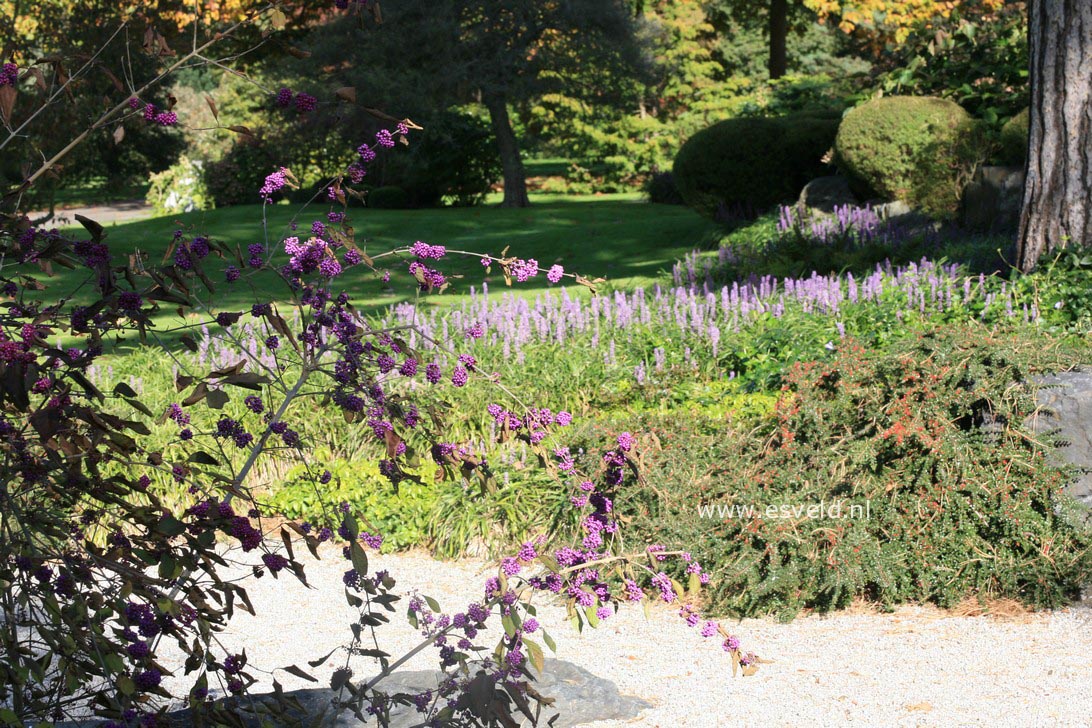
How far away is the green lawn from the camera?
541 inches

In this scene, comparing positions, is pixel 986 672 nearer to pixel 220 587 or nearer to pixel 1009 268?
pixel 220 587

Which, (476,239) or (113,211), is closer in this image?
(476,239)

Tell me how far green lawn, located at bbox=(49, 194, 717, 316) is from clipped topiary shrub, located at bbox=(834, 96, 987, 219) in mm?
2487

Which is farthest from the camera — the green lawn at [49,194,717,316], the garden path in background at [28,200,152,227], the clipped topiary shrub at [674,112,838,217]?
the garden path in background at [28,200,152,227]

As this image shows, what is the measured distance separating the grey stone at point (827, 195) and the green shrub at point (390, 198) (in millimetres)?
11841

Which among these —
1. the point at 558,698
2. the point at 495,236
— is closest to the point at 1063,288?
the point at 558,698

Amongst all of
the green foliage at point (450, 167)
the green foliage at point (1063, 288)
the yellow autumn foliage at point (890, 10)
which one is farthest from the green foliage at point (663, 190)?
the green foliage at point (1063, 288)

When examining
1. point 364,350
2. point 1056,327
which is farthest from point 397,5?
point 364,350

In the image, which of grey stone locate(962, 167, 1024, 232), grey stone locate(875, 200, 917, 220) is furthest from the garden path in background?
grey stone locate(962, 167, 1024, 232)

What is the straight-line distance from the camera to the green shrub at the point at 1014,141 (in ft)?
36.7

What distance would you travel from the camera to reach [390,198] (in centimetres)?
2397

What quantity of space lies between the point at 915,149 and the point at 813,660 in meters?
9.31

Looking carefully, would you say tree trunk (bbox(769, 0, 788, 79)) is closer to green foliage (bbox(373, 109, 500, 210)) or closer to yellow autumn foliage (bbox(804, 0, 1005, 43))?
yellow autumn foliage (bbox(804, 0, 1005, 43))

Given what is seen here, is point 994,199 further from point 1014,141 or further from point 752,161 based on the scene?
point 752,161
